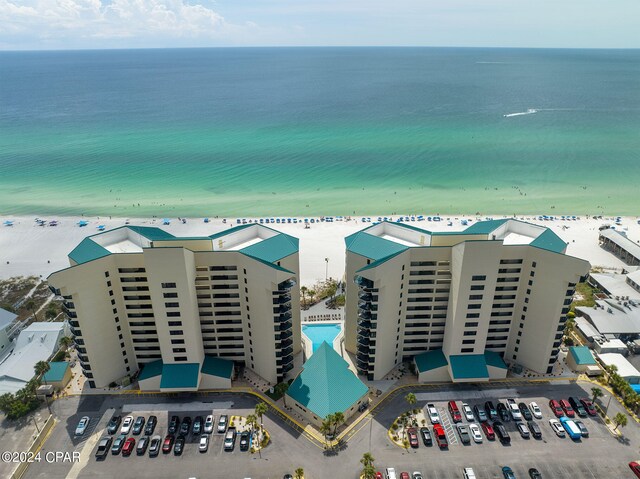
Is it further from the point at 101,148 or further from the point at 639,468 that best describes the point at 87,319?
the point at 101,148

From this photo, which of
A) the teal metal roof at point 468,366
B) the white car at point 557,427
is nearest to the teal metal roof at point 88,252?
the teal metal roof at point 468,366

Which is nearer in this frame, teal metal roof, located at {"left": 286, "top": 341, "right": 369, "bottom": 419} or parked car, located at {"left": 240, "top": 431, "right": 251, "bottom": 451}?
parked car, located at {"left": 240, "top": 431, "right": 251, "bottom": 451}

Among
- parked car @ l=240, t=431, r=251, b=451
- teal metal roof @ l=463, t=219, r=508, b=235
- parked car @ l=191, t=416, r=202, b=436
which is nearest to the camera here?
parked car @ l=240, t=431, r=251, b=451

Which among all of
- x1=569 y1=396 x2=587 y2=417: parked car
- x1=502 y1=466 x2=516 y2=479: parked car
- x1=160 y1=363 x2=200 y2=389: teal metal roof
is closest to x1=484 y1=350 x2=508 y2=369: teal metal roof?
x1=569 y1=396 x2=587 y2=417: parked car

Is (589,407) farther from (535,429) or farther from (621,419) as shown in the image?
(535,429)

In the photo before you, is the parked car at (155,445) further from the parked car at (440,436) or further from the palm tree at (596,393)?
the palm tree at (596,393)

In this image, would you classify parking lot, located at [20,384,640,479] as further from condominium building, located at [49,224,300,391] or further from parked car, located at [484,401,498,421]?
condominium building, located at [49,224,300,391]
